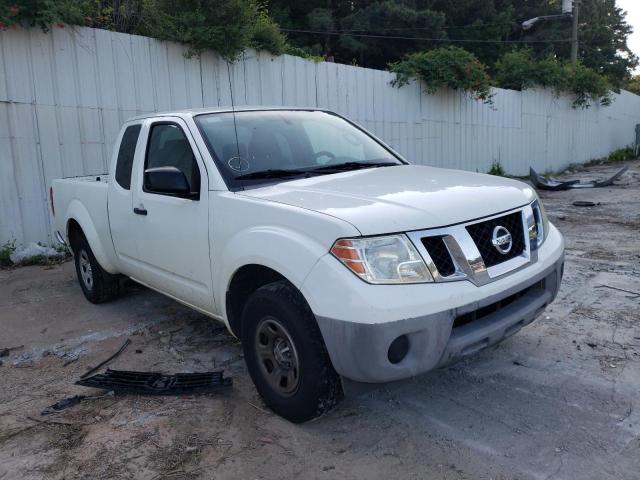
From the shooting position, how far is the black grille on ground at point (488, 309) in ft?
9.32

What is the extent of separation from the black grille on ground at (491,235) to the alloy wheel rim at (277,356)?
1.10 m

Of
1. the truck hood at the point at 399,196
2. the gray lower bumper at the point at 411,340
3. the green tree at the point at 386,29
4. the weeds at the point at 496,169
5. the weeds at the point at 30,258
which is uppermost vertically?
the green tree at the point at 386,29

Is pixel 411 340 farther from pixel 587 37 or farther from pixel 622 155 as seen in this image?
pixel 587 37

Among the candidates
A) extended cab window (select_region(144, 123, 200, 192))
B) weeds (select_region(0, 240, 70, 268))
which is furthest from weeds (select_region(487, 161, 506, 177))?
extended cab window (select_region(144, 123, 200, 192))

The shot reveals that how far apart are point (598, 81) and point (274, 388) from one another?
22.5 meters

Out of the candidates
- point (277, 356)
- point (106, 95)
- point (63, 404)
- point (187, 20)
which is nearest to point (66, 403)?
point (63, 404)

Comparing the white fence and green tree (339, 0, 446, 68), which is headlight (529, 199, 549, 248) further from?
green tree (339, 0, 446, 68)

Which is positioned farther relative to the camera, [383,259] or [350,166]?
[350,166]

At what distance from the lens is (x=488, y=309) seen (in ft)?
9.72

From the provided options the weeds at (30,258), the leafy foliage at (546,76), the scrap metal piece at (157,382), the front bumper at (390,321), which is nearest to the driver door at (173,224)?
the scrap metal piece at (157,382)

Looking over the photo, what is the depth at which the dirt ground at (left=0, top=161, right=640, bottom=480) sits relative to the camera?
2.79 m

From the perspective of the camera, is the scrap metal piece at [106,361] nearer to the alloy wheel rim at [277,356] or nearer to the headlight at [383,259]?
the alloy wheel rim at [277,356]

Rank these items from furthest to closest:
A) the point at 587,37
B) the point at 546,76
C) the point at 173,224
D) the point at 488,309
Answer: the point at 587,37
the point at 546,76
the point at 173,224
the point at 488,309

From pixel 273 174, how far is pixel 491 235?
1.46m
